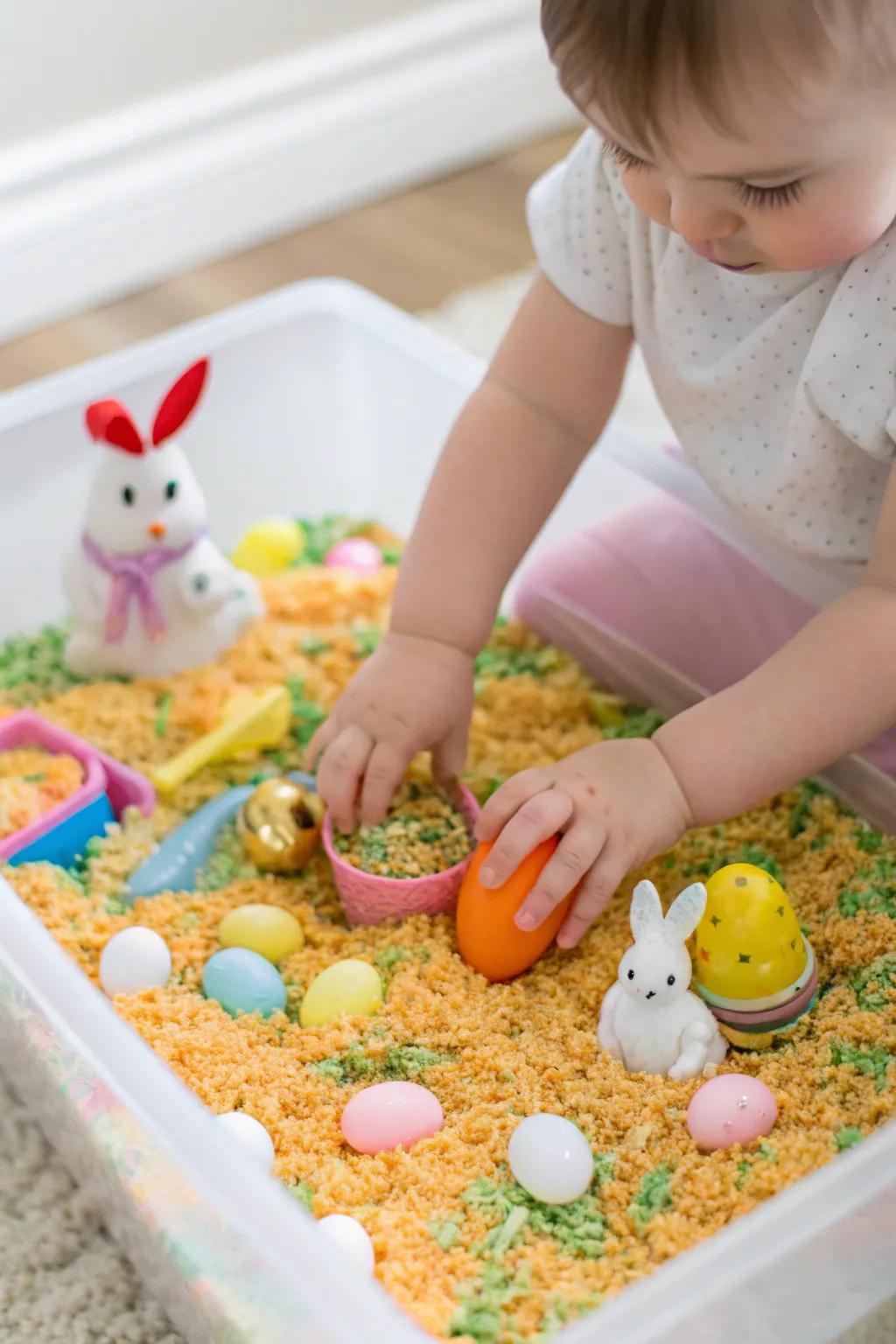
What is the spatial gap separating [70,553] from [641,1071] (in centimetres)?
51

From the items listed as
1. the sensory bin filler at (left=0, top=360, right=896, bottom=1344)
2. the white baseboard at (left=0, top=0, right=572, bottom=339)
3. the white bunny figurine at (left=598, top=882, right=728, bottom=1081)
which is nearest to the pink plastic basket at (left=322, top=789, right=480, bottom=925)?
the sensory bin filler at (left=0, top=360, right=896, bottom=1344)

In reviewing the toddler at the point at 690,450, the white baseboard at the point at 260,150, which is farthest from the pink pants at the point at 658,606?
the white baseboard at the point at 260,150

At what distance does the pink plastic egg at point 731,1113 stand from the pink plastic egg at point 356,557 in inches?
21.8

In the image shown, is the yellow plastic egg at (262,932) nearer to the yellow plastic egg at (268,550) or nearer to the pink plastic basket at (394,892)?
the pink plastic basket at (394,892)

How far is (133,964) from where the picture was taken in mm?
799

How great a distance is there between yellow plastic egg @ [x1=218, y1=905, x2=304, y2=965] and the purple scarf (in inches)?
9.9

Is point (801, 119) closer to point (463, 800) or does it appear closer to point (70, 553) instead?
point (463, 800)

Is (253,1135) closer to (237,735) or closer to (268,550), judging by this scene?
(237,735)

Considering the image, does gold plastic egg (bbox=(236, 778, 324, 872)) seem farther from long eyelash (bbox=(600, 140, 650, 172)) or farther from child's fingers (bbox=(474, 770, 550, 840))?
long eyelash (bbox=(600, 140, 650, 172))

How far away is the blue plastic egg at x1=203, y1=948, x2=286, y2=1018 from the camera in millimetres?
792

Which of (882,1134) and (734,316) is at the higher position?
(734,316)

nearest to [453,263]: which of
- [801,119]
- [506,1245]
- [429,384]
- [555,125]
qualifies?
[555,125]

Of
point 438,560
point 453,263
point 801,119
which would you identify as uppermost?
point 801,119

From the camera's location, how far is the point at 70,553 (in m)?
1.03
